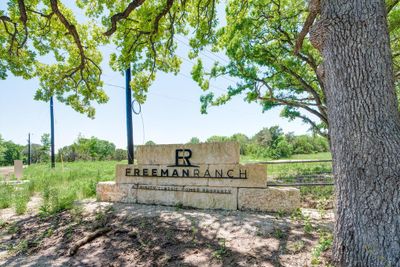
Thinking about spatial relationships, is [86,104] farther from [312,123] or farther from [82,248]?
[312,123]

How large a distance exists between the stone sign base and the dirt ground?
248mm

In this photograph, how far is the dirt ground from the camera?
10.4 feet

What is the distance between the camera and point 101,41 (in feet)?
28.7

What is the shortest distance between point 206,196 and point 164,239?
5.81 feet

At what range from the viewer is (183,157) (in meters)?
5.73

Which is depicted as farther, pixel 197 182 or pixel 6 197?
pixel 6 197

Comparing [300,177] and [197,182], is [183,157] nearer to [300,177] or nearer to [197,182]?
[197,182]

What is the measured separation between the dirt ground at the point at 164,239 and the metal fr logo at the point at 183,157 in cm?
98

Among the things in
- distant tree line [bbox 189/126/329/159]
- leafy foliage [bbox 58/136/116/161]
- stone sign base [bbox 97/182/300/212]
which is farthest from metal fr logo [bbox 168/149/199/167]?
leafy foliage [bbox 58/136/116/161]

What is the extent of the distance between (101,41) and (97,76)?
1.24 m

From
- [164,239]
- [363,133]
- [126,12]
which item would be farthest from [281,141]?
[363,133]

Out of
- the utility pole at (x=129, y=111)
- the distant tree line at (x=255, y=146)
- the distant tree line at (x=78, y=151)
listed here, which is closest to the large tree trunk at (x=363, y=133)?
the utility pole at (x=129, y=111)

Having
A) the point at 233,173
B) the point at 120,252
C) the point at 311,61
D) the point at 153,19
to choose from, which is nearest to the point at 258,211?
the point at 233,173

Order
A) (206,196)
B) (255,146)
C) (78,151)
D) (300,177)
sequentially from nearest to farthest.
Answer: (206,196)
(300,177)
(255,146)
(78,151)
